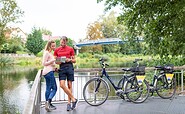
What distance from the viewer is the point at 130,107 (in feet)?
17.6

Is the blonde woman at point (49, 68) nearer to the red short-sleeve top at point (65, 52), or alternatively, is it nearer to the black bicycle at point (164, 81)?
the red short-sleeve top at point (65, 52)

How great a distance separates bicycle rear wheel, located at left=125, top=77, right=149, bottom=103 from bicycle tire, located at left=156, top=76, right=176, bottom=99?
0.36 metres

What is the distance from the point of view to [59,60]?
16.0 ft

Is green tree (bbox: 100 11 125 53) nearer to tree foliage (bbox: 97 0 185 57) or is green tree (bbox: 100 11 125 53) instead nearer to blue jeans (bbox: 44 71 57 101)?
tree foliage (bbox: 97 0 185 57)

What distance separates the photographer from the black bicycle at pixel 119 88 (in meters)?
5.44

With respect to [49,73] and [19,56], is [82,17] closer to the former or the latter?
[19,56]

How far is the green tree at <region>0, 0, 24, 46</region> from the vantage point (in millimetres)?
26906

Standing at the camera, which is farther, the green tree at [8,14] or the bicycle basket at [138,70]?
the green tree at [8,14]

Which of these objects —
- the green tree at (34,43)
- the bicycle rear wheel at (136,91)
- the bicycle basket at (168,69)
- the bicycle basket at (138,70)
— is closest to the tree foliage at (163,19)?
the bicycle basket at (168,69)

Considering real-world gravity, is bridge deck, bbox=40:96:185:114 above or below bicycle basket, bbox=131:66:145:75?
below

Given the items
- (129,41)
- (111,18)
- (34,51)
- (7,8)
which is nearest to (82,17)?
(111,18)

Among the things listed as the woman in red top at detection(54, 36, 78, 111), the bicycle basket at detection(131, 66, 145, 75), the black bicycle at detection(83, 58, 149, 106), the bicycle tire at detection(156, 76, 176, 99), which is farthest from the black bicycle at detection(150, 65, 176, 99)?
the woman in red top at detection(54, 36, 78, 111)

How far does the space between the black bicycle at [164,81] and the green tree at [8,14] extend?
22.9 metres

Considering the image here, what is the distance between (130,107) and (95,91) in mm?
700
